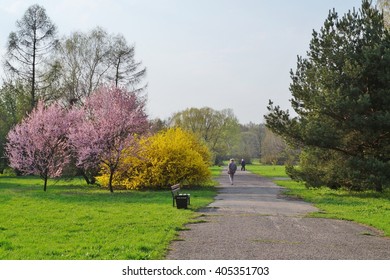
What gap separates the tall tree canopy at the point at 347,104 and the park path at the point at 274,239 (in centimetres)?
640

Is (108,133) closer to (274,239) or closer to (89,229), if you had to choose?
(89,229)

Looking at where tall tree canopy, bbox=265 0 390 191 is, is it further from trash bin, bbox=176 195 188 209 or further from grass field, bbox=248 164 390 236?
trash bin, bbox=176 195 188 209

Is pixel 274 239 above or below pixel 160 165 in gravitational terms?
below

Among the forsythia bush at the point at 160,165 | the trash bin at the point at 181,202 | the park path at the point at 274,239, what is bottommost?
the park path at the point at 274,239

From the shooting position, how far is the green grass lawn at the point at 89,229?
8.05 metres

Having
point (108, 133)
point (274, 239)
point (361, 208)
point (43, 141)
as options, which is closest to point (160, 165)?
point (108, 133)

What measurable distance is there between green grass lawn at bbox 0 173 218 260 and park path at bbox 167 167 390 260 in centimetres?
59

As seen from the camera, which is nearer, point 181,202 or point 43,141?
point 181,202

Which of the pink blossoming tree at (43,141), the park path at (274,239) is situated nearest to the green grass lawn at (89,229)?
the park path at (274,239)

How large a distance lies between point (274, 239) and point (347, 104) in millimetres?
11000

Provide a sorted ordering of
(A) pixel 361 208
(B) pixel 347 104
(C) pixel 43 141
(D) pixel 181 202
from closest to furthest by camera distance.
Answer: (D) pixel 181 202, (A) pixel 361 208, (B) pixel 347 104, (C) pixel 43 141

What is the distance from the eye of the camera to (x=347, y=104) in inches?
734

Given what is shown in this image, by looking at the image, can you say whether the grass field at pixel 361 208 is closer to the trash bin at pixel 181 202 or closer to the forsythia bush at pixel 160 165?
the trash bin at pixel 181 202

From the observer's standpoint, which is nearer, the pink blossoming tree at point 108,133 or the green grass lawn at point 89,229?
the green grass lawn at point 89,229
